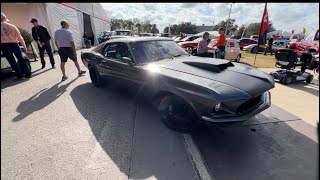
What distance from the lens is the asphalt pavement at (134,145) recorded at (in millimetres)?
2367

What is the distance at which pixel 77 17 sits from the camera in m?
16.1

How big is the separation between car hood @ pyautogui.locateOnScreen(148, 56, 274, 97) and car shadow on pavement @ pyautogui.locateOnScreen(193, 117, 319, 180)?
579mm

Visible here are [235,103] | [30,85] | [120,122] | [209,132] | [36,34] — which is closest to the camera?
[235,103]

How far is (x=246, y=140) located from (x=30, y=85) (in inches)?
222

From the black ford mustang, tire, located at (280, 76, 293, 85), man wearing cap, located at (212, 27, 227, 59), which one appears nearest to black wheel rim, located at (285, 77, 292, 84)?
tire, located at (280, 76, 293, 85)

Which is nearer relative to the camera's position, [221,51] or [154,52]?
[154,52]

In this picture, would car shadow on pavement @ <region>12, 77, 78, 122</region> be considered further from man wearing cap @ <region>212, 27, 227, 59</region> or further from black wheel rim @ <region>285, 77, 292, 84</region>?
black wheel rim @ <region>285, 77, 292, 84</region>

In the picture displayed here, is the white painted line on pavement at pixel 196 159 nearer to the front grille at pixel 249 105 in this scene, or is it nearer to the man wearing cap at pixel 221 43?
the front grille at pixel 249 105

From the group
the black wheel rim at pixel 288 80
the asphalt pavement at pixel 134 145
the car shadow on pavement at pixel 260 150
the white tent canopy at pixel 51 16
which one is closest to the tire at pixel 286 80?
the black wheel rim at pixel 288 80

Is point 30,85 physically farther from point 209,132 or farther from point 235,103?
point 235,103

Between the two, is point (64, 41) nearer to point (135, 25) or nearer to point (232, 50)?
point (232, 50)

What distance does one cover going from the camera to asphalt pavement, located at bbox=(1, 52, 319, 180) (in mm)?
2367

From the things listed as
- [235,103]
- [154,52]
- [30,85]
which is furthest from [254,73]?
[30,85]

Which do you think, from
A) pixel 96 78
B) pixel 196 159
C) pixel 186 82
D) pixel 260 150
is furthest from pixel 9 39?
pixel 96 78
